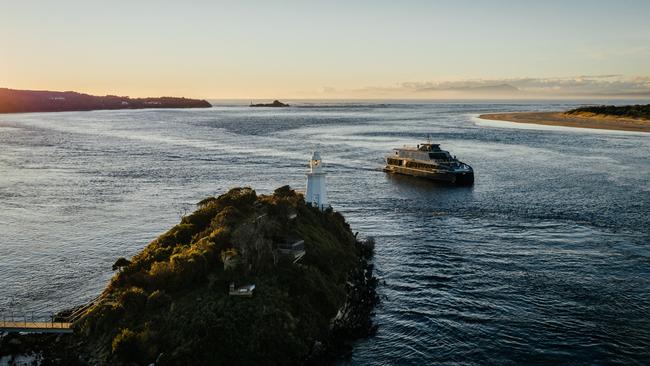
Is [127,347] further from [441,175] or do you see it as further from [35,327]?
[441,175]

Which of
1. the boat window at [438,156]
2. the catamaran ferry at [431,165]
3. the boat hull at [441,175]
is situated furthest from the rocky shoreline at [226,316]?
the boat window at [438,156]

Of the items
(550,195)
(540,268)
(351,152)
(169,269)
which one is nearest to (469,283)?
(540,268)

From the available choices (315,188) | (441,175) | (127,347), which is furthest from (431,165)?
(127,347)

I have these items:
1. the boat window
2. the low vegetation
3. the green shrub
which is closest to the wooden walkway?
the low vegetation

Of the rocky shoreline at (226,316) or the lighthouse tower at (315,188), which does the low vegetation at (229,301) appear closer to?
the rocky shoreline at (226,316)

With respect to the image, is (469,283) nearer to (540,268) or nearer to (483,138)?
(540,268)

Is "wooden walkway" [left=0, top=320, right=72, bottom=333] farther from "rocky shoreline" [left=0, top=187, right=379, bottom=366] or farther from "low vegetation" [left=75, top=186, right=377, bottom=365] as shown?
"low vegetation" [left=75, top=186, right=377, bottom=365]
